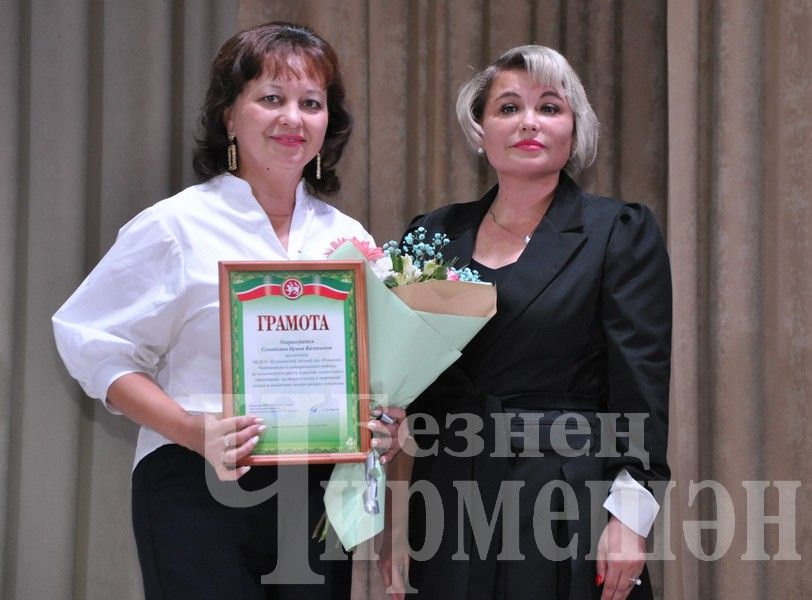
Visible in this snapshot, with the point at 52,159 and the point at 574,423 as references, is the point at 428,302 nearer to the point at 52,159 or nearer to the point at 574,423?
the point at 574,423

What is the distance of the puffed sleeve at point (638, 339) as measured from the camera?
206 centimetres

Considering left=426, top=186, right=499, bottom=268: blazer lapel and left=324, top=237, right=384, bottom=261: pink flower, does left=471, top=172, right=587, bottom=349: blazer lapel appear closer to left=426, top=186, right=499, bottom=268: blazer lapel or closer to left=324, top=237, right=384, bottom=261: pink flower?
left=426, top=186, right=499, bottom=268: blazer lapel

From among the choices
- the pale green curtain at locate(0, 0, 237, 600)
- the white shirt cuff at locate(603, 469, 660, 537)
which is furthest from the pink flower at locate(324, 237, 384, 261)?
the pale green curtain at locate(0, 0, 237, 600)

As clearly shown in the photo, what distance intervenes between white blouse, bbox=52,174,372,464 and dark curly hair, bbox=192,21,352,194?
0.71ft

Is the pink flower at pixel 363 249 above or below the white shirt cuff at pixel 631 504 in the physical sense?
above

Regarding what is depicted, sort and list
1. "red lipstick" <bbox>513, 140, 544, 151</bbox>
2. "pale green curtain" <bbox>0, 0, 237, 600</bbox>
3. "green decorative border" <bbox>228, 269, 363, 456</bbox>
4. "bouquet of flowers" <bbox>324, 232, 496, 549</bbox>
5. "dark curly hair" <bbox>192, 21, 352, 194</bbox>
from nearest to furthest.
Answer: "green decorative border" <bbox>228, 269, 363, 456</bbox>
"bouquet of flowers" <bbox>324, 232, 496, 549</bbox>
"dark curly hair" <bbox>192, 21, 352, 194</bbox>
"red lipstick" <bbox>513, 140, 544, 151</bbox>
"pale green curtain" <bbox>0, 0, 237, 600</bbox>

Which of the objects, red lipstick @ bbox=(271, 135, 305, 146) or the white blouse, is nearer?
the white blouse

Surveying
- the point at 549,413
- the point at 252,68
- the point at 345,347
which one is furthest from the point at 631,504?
the point at 252,68

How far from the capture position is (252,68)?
2141 mm

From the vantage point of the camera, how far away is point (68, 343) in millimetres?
1982

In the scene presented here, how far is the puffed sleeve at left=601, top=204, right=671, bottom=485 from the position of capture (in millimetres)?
2057

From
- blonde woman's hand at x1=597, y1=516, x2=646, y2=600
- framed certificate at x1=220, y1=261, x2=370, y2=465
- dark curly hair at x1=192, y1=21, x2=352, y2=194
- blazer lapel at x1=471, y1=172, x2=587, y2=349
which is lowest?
blonde woman's hand at x1=597, y1=516, x2=646, y2=600

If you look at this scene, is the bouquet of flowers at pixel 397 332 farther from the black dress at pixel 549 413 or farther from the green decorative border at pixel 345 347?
the black dress at pixel 549 413

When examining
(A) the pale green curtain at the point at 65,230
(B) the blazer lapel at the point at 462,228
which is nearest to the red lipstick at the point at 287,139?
(B) the blazer lapel at the point at 462,228
